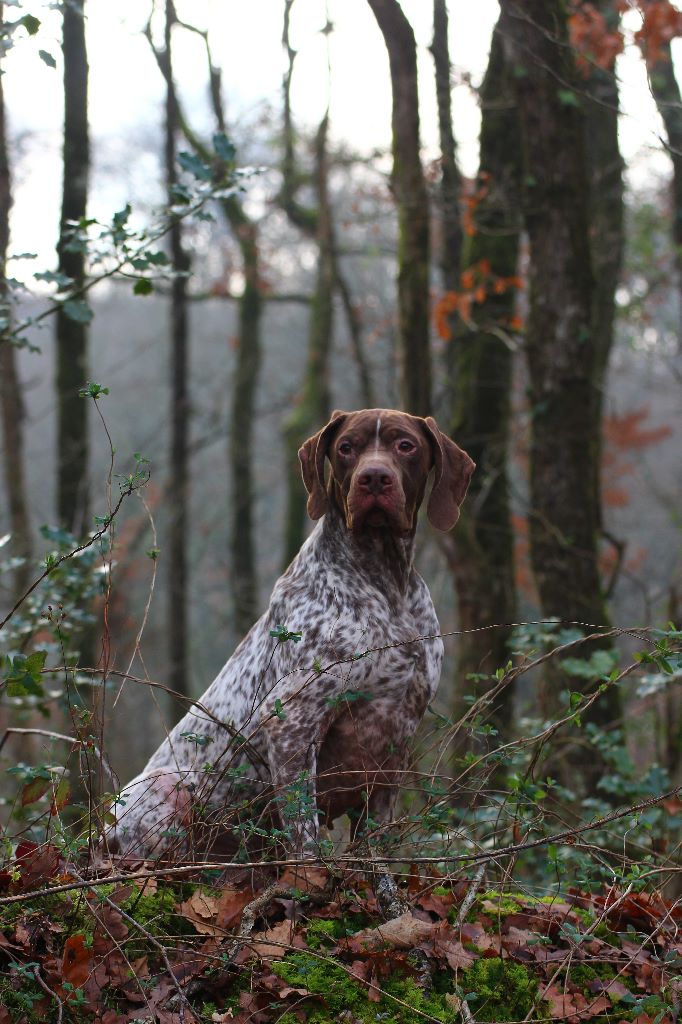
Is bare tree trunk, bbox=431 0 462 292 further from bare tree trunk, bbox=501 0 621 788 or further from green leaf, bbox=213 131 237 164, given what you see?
green leaf, bbox=213 131 237 164

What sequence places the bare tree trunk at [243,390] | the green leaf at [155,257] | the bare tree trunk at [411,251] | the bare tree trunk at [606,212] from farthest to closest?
1. the bare tree trunk at [243,390]
2. the bare tree trunk at [606,212]
3. the bare tree trunk at [411,251]
4. the green leaf at [155,257]

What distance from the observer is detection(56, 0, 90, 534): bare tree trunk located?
11.6 m

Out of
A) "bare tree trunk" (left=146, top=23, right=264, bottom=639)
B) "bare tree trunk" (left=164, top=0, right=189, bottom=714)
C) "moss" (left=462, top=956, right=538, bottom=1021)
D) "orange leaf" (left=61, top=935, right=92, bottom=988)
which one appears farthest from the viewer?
"bare tree trunk" (left=146, top=23, right=264, bottom=639)

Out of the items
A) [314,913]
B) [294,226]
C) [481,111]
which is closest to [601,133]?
[481,111]

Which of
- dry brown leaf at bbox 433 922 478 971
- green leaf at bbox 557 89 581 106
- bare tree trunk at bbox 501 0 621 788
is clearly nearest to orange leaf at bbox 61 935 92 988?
dry brown leaf at bbox 433 922 478 971

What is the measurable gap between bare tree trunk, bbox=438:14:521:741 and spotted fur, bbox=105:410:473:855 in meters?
4.23

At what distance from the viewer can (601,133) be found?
1137 centimetres

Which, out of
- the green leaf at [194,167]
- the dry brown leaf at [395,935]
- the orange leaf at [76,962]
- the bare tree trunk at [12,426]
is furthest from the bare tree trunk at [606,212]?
the orange leaf at [76,962]

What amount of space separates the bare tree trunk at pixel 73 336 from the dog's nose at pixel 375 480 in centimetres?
775

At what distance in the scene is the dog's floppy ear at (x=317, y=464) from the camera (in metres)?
4.52

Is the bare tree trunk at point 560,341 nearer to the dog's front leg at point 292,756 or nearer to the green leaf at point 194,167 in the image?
the green leaf at point 194,167

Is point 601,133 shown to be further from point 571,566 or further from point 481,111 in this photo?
point 571,566

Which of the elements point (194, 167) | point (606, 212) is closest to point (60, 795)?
point (194, 167)

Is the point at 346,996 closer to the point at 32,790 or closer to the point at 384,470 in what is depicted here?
the point at 32,790
